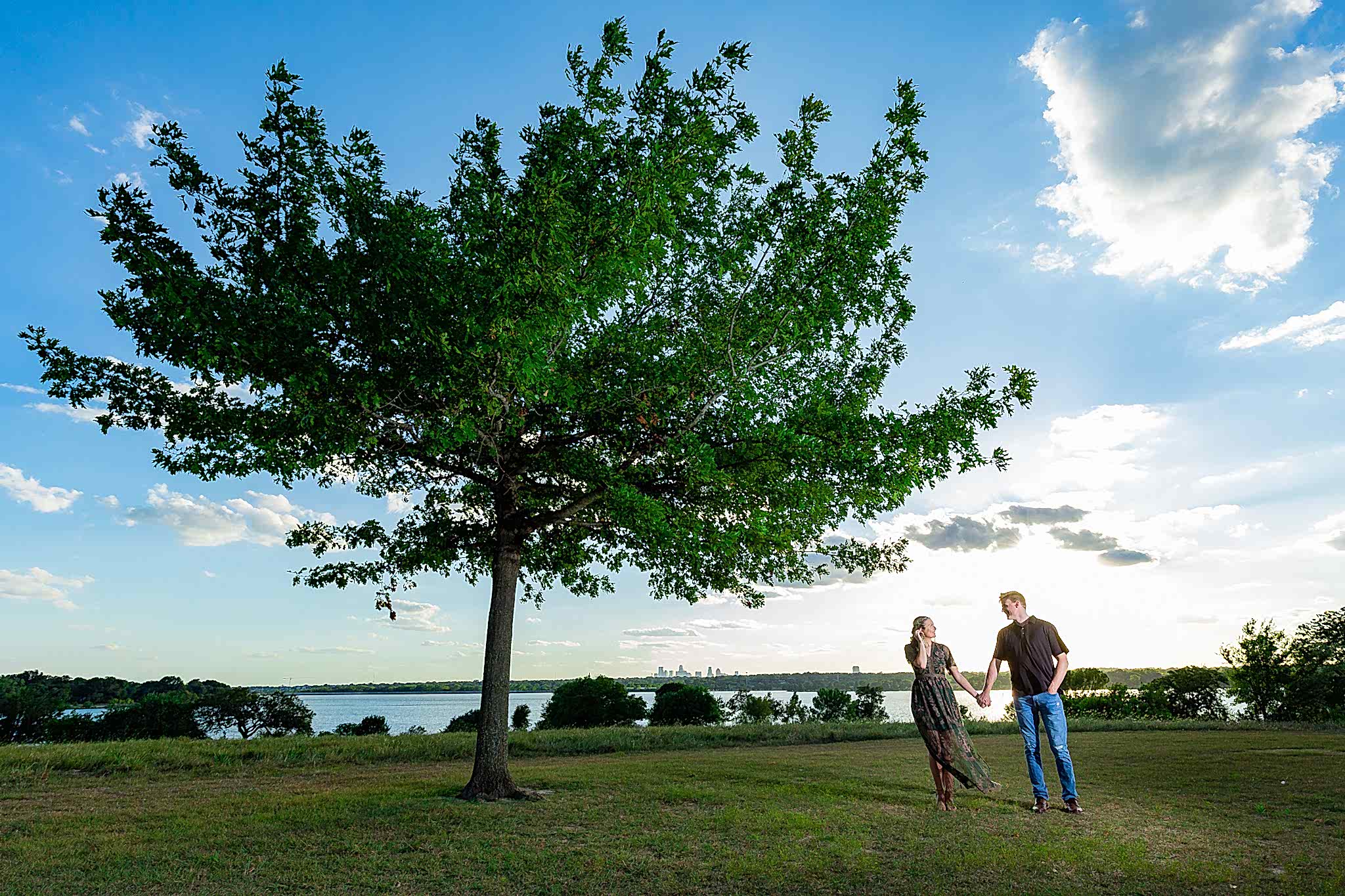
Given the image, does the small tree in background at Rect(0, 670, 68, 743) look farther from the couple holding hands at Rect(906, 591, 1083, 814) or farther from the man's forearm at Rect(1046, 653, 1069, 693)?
the man's forearm at Rect(1046, 653, 1069, 693)

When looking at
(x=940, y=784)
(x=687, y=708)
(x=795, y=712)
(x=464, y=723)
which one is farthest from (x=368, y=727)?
(x=940, y=784)

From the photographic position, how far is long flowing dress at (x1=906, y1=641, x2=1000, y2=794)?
9828 millimetres

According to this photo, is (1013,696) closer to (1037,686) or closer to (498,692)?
(1037,686)

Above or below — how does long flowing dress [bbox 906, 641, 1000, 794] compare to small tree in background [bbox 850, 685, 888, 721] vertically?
above

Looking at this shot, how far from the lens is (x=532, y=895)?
6.18 metres

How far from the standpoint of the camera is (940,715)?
9.81 meters

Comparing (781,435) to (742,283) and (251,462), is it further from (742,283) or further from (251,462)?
(251,462)

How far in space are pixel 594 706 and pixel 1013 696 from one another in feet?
58.3

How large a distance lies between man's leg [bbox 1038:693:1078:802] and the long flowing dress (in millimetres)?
977

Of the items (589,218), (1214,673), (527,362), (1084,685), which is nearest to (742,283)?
(589,218)

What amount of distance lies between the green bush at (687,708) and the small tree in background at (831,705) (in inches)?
158

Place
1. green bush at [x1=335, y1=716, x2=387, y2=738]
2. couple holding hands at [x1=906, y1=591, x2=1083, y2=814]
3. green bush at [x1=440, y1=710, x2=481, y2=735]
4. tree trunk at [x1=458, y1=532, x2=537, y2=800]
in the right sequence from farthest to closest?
green bush at [x1=440, y1=710, x2=481, y2=735]
green bush at [x1=335, y1=716, x2=387, y2=738]
tree trunk at [x1=458, y1=532, x2=537, y2=800]
couple holding hands at [x1=906, y1=591, x2=1083, y2=814]

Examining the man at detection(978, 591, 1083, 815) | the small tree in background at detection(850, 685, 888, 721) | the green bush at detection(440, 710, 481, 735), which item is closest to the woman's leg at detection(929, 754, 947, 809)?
the man at detection(978, 591, 1083, 815)

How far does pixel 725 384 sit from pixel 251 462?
6.74 meters
